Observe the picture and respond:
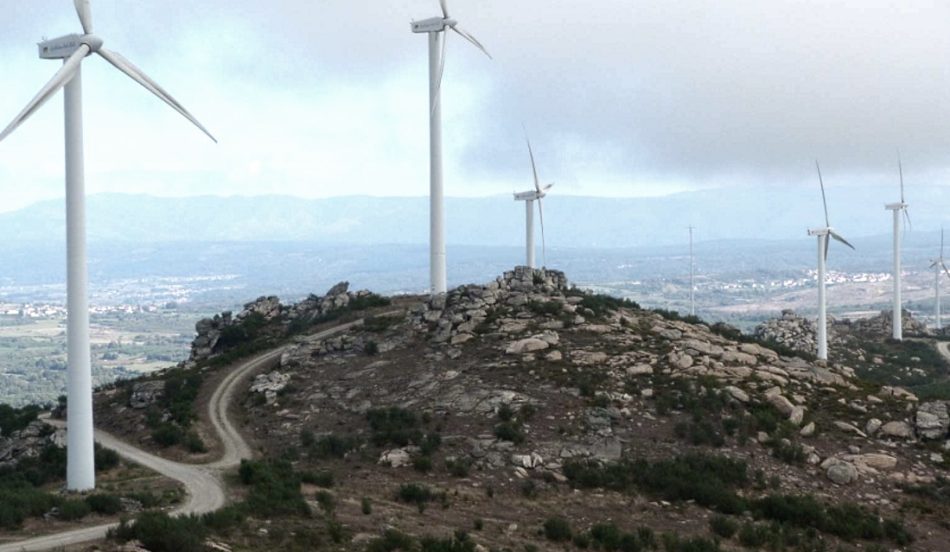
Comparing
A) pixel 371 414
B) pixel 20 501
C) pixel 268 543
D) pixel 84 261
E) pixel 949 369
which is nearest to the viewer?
pixel 268 543

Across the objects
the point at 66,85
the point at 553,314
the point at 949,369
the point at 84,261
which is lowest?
the point at 949,369

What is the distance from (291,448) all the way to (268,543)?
17.6m

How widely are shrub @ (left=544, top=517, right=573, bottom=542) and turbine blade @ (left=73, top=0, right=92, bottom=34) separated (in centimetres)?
2715

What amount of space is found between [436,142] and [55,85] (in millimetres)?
32956

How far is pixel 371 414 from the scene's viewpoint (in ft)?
170

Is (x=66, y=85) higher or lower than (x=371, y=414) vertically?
higher

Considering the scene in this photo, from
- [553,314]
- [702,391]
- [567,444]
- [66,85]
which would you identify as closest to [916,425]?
[702,391]

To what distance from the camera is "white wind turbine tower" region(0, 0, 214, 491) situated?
129ft

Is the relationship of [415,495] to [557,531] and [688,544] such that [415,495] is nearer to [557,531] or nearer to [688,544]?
[557,531]

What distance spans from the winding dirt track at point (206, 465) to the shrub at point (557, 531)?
12.4 m

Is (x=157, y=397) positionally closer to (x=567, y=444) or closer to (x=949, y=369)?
(x=567, y=444)

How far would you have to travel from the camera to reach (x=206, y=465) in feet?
155

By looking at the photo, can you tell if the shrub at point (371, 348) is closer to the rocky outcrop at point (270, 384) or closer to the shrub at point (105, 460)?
the rocky outcrop at point (270, 384)

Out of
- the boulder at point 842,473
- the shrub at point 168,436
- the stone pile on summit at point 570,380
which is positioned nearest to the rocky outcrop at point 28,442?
the shrub at point 168,436
